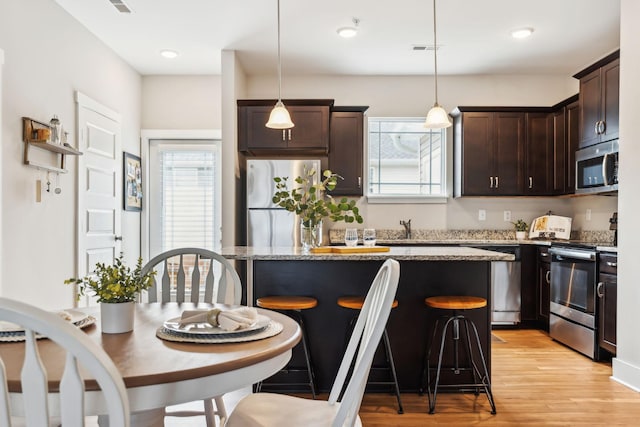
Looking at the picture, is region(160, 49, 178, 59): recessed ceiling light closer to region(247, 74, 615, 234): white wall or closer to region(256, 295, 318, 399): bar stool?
region(247, 74, 615, 234): white wall

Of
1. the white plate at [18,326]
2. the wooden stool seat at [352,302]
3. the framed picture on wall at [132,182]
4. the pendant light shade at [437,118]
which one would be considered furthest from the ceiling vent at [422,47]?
the white plate at [18,326]

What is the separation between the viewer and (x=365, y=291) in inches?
123

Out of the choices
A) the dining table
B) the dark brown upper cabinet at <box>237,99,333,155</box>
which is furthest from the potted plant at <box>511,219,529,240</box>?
the dining table

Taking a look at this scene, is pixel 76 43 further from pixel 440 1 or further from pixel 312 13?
pixel 440 1

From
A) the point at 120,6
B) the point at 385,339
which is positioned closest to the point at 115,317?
the point at 385,339

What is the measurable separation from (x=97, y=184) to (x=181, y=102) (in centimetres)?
149

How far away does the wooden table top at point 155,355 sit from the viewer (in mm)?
1059

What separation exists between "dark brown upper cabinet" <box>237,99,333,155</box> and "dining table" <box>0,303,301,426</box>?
3.55 m

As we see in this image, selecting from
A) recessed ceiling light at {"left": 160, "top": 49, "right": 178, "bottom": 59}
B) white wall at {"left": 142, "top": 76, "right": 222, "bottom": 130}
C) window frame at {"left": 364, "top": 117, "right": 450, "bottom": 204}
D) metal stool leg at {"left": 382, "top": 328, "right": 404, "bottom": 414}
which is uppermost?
recessed ceiling light at {"left": 160, "top": 49, "right": 178, "bottom": 59}

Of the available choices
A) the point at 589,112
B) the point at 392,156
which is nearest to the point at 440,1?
the point at 589,112

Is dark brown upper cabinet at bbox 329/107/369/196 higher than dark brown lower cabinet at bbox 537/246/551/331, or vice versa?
dark brown upper cabinet at bbox 329/107/369/196

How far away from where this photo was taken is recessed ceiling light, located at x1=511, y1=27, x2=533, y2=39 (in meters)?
4.20

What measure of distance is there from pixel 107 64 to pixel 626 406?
4.81 metres

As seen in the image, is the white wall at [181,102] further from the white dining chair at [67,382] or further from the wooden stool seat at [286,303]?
the white dining chair at [67,382]
